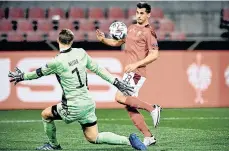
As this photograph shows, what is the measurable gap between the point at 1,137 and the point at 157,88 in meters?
5.72

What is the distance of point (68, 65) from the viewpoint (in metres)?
7.04

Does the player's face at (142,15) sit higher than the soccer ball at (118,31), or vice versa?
the player's face at (142,15)

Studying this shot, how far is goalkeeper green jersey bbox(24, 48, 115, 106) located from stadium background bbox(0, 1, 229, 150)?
105 centimetres

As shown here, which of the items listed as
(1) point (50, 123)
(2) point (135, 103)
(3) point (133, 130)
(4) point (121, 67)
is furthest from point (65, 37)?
(4) point (121, 67)

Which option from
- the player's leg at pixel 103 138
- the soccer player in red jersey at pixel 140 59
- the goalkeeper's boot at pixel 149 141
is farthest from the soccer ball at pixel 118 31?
the player's leg at pixel 103 138

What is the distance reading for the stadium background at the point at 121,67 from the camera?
A: 31.9 ft

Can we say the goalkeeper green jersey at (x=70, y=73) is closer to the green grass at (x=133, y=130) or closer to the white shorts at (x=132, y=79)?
the green grass at (x=133, y=130)

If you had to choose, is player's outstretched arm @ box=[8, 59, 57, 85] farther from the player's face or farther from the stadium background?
the player's face

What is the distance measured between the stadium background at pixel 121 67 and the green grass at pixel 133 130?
0.02 m

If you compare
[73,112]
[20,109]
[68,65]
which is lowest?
[20,109]

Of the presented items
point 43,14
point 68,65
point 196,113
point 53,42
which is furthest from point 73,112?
point 43,14

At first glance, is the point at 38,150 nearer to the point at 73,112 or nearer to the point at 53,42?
the point at 73,112

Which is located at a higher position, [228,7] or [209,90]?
[228,7]

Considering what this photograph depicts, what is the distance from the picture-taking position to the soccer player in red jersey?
8062mm
